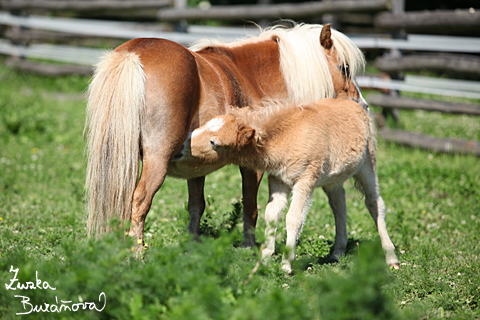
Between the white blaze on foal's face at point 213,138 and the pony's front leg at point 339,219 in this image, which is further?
the pony's front leg at point 339,219

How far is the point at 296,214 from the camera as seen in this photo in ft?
11.7

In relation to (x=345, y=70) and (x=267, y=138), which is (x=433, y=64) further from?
(x=267, y=138)

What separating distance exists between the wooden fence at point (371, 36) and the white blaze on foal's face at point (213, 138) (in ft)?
5.20

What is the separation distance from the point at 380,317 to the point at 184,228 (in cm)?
241

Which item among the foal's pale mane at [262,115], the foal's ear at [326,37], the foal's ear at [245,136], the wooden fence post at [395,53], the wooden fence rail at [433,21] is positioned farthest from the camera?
the wooden fence post at [395,53]

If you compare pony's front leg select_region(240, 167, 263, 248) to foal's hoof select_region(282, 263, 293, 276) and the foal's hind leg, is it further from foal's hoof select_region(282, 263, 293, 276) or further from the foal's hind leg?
the foal's hind leg

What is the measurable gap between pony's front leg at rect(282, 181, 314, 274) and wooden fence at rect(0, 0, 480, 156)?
1988 millimetres

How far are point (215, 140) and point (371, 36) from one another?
6.90m

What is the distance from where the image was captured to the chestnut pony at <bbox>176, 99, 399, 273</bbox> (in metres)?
3.45

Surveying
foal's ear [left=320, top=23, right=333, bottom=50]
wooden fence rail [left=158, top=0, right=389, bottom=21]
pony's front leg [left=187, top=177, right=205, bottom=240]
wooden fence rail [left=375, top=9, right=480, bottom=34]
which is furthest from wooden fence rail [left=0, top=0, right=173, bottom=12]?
pony's front leg [left=187, top=177, right=205, bottom=240]

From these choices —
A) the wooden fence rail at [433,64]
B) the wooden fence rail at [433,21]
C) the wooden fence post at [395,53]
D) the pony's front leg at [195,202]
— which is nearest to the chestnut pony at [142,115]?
the pony's front leg at [195,202]

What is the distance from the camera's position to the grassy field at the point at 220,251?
2209 millimetres

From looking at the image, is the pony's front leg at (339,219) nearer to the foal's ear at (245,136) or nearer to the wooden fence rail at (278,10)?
the foal's ear at (245,136)

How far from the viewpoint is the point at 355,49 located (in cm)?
458
